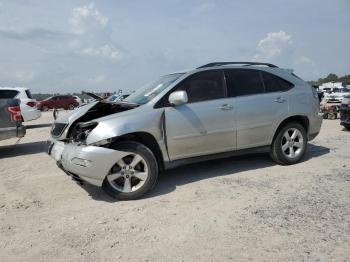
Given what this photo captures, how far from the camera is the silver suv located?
5.07m

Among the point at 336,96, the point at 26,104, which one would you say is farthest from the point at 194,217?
the point at 336,96

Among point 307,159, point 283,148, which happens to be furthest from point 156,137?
point 307,159

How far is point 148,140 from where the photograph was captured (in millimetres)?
5426

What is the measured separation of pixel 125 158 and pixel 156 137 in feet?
1.82

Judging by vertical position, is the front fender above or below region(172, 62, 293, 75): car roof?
below

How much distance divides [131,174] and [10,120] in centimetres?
527

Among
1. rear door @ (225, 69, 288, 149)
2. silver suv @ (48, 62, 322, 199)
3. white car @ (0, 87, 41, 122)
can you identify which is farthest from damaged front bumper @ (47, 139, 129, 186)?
white car @ (0, 87, 41, 122)

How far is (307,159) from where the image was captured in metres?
7.12

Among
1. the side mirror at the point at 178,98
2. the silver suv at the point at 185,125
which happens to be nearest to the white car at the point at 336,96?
the silver suv at the point at 185,125

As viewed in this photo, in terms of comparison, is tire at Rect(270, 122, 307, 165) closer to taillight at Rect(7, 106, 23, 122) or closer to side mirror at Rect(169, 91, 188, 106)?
side mirror at Rect(169, 91, 188, 106)

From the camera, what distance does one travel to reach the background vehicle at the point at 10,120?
900cm

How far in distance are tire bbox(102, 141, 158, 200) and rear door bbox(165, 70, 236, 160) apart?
0.47 m

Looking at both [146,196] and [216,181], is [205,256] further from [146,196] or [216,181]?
[216,181]

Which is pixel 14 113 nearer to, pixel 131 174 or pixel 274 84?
pixel 131 174
